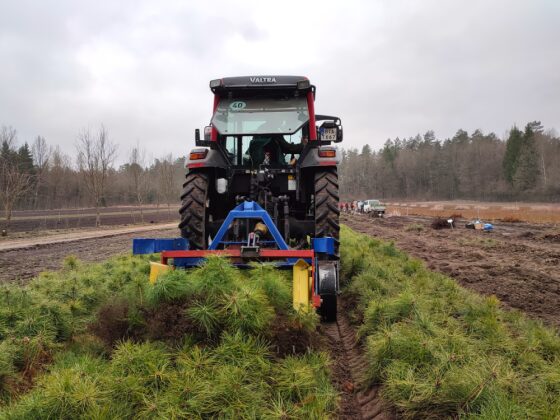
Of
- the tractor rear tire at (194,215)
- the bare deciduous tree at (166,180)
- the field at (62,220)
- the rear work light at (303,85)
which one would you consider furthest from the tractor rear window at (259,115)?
the bare deciduous tree at (166,180)

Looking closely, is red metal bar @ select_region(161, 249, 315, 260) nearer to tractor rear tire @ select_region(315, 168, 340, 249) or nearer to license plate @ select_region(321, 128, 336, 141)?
tractor rear tire @ select_region(315, 168, 340, 249)

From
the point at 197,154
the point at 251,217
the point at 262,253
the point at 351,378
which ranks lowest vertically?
the point at 351,378

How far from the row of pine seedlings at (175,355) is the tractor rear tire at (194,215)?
1.48m

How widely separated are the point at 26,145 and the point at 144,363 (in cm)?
6845

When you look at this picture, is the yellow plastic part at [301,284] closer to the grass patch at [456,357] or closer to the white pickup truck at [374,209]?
the grass patch at [456,357]

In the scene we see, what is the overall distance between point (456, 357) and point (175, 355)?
2.06m

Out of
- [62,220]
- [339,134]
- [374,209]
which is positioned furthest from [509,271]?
[62,220]

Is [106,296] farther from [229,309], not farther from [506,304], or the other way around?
[506,304]

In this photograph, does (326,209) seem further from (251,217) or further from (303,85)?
(303,85)

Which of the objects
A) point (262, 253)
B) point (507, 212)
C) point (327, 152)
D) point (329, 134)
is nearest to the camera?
point (262, 253)

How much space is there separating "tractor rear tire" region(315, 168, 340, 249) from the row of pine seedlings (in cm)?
129

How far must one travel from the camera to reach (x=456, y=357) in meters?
2.95

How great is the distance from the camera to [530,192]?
188ft

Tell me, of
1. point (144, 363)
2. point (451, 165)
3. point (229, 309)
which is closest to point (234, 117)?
point (229, 309)
